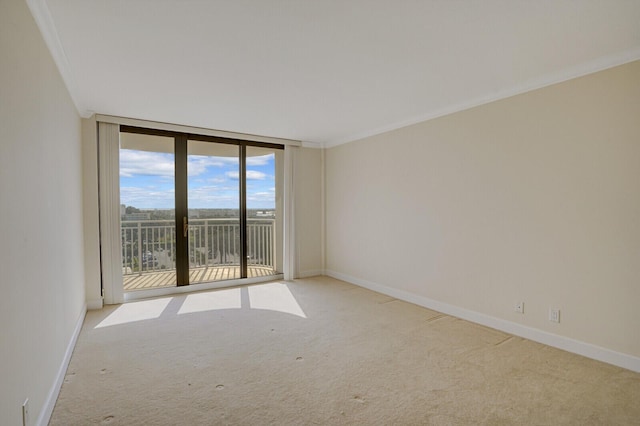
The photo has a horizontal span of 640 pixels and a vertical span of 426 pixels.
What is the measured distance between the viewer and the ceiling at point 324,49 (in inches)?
73.6

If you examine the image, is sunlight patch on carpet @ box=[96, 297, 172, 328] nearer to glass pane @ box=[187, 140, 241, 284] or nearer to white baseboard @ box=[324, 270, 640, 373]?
glass pane @ box=[187, 140, 241, 284]

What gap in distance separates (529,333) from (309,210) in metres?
3.65

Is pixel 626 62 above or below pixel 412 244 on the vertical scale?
above

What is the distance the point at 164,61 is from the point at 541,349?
158 inches

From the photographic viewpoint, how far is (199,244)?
5562 millimetres

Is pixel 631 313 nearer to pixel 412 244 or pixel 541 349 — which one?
pixel 541 349

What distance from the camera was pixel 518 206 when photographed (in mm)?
3072

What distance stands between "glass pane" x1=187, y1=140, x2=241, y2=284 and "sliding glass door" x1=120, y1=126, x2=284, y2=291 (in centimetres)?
2

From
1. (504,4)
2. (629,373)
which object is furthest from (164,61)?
(629,373)

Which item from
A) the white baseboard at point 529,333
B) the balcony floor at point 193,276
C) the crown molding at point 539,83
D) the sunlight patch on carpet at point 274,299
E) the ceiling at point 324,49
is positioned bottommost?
the sunlight patch on carpet at point 274,299

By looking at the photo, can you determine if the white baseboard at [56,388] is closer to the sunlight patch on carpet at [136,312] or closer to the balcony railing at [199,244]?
the sunlight patch on carpet at [136,312]

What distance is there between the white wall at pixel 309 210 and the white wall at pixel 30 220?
3.37 m

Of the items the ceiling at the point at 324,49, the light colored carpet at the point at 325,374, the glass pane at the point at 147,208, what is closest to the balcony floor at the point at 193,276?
the glass pane at the point at 147,208

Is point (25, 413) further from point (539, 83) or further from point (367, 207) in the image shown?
point (539, 83)
